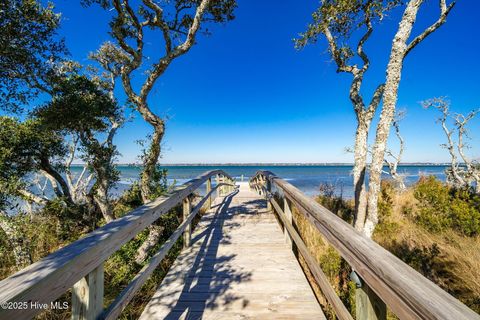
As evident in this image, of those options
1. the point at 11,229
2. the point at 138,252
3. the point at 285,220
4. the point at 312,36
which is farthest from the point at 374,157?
the point at 11,229

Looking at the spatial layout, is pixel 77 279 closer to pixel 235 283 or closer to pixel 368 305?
pixel 368 305

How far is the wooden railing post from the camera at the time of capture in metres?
1.16

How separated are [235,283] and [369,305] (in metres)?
1.80

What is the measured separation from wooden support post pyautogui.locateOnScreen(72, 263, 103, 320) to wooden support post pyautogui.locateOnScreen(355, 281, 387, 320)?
1.53m

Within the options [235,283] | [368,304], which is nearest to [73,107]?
[235,283]

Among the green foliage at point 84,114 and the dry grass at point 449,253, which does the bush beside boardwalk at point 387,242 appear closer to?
the dry grass at point 449,253

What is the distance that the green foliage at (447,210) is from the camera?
18.3 ft

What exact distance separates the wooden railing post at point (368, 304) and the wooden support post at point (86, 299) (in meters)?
1.51

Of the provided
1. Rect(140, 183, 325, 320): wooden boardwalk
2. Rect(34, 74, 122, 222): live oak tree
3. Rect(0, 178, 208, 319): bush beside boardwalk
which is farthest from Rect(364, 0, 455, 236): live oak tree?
Rect(34, 74, 122, 222): live oak tree

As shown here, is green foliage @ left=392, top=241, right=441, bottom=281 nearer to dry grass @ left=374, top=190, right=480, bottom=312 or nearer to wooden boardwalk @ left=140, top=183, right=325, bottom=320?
dry grass @ left=374, top=190, right=480, bottom=312

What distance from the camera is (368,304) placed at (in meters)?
1.21

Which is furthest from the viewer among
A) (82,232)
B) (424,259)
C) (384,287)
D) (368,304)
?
(82,232)

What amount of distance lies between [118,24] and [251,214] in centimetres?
577

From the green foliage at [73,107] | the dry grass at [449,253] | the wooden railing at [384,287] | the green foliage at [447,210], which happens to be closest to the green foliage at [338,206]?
the dry grass at [449,253]
